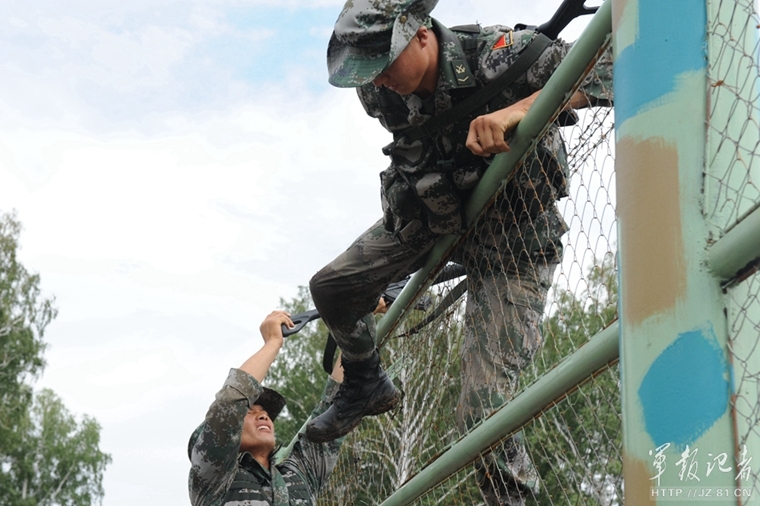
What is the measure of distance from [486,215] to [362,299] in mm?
792

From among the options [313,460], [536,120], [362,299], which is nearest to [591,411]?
[536,120]

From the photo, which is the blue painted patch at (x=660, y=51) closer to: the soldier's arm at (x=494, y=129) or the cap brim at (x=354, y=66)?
the soldier's arm at (x=494, y=129)

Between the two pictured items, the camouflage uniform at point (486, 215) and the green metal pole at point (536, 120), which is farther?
the camouflage uniform at point (486, 215)

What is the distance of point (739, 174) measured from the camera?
1937 millimetres

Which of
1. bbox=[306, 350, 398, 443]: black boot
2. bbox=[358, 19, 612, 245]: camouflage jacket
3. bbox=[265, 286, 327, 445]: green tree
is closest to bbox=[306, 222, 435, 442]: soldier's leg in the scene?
bbox=[306, 350, 398, 443]: black boot

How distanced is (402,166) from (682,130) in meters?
1.66

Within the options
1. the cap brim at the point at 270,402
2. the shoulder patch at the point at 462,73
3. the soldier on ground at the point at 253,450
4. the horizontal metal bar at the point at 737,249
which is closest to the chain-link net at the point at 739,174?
the horizontal metal bar at the point at 737,249

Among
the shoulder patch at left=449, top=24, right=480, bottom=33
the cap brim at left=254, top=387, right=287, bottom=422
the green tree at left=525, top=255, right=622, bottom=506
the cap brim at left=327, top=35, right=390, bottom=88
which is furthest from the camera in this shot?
the cap brim at left=254, top=387, right=287, bottom=422

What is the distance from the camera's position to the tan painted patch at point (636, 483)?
1868 millimetres

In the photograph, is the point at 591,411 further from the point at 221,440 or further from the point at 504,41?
the point at 221,440

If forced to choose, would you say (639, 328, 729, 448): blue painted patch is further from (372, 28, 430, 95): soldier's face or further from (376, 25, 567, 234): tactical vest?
(372, 28, 430, 95): soldier's face

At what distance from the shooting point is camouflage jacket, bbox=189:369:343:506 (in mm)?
4695

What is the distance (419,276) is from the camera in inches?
163

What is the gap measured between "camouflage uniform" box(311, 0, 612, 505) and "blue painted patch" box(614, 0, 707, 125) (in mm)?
1136
